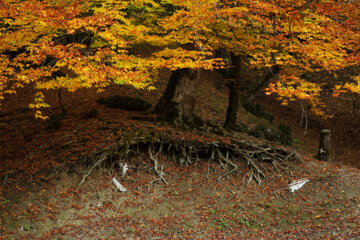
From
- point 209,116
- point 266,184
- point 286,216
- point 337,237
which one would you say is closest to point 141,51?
point 209,116

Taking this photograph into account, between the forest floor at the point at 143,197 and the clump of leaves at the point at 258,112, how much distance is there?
8049 millimetres

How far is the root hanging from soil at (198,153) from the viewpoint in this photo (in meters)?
9.34

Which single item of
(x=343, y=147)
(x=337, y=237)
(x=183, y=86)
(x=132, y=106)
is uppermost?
(x=183, y=86)

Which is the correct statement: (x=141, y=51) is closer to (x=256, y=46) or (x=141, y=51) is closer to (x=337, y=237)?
(x=256, y=46)

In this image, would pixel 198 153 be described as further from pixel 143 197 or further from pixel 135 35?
pixel 135 35

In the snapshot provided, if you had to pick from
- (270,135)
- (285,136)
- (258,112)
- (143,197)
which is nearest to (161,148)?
(143,197)

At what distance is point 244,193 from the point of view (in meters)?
9.52

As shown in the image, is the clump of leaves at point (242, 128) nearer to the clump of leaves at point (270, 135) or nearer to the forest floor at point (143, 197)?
the clump of leaves at point (270, 135)

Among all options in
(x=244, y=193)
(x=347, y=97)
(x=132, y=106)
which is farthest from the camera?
(x=347, y=97)

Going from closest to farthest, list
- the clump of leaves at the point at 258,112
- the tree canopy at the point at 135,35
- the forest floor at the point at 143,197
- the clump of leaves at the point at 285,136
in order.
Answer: the tree canopy at the point at 135,35, the forest floor at the point at 143,197, the clump of leaves at the point at 285,136, the clump of leaves at the point at 258,112

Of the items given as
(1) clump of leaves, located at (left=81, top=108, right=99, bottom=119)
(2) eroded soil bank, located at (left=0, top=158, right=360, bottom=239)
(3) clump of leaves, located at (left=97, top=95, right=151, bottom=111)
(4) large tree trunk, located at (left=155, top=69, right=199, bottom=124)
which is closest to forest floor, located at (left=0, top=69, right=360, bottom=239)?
(2) eroded soil bank, located at (left=0, top=158, right=360, bottom=239)

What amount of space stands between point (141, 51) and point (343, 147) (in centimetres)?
1505

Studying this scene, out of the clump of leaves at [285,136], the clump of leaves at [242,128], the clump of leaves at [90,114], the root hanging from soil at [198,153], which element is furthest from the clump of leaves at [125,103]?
the clump of leaves at [285,136]

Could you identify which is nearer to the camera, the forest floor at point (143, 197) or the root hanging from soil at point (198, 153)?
the forest floor at point (143, 197)
